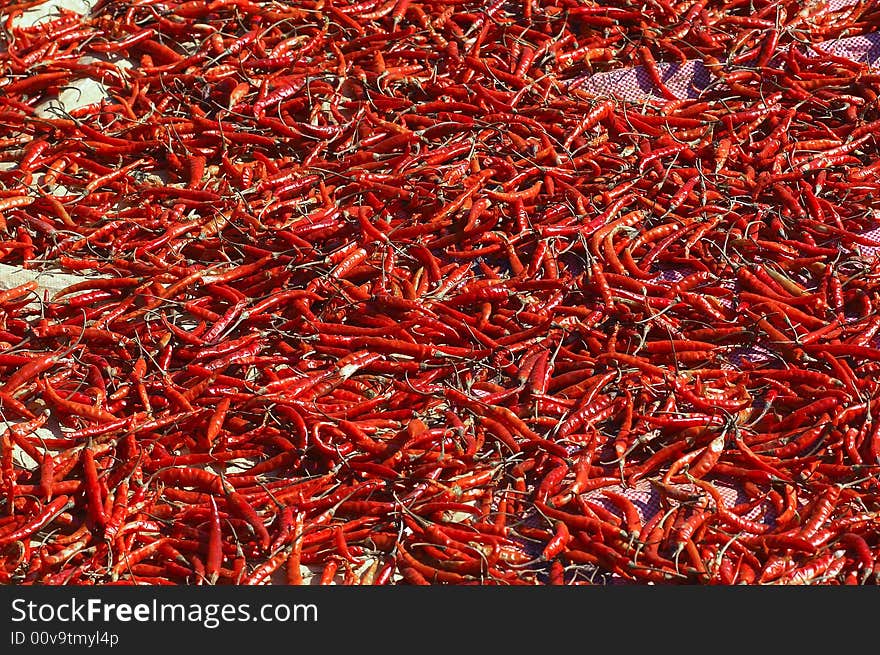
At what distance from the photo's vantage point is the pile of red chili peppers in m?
4.09

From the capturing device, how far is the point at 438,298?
5.05 m

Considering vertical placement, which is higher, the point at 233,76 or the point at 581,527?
the point at 233,76

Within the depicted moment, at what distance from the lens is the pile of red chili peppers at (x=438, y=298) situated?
13.4ft

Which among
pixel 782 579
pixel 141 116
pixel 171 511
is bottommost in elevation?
pixel 782 579

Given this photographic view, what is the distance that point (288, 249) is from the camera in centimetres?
534

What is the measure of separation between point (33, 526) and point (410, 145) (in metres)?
3.16

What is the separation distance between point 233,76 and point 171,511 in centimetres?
350

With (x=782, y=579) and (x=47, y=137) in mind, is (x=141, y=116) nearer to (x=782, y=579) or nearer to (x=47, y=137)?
(x=47, y=137)

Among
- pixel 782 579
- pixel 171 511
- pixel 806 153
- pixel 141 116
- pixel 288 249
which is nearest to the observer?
pixel 782 579

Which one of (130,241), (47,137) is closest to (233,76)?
(47,137)

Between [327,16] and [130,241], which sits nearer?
[130,241]

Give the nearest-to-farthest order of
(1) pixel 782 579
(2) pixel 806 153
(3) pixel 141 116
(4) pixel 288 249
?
(1) pixel 782 579 < (4) pixel 288 249 < (2) pixel 806 153 < (3) pixel 141 116

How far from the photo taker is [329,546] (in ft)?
A: 13.4

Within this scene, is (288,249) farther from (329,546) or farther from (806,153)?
(806,153)
